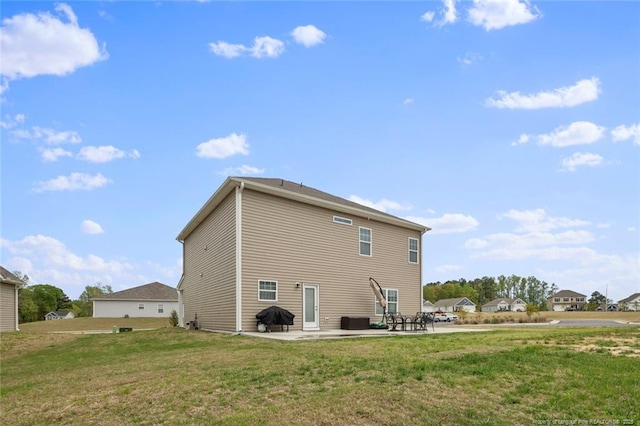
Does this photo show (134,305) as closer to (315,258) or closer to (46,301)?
(315,258)

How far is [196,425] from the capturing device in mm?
5250

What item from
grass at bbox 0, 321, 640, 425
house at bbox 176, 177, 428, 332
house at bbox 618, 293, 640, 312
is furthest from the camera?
house at bbox 618, 293, 640, 312

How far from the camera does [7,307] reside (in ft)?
89.9

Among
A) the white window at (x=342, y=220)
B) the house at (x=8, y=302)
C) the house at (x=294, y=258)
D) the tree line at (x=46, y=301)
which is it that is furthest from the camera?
the tree line at (x=46, y=301)

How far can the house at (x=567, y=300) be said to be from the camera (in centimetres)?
9969

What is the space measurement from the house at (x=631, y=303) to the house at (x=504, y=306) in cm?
1753

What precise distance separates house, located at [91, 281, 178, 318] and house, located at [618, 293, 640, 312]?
8282 cm

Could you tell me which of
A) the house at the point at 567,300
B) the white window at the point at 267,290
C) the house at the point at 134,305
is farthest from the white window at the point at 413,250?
the house at the point at 567,300

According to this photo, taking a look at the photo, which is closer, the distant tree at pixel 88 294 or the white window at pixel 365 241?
the white window at pixel 365 241

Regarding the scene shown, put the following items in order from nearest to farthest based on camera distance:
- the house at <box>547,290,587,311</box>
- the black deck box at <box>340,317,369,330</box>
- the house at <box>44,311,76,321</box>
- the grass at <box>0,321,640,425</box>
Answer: the grass at <box>0,321,640,425</box>, the black deck box at <box>340,317,369,330</box>, the house at <box>44,311,76,321</box>, the house at <box>547,290,587,311</box>

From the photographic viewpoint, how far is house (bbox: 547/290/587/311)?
99.7 meters

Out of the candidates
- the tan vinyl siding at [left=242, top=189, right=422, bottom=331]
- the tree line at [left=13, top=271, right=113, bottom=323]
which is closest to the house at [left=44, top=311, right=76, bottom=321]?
the tree line at [left=13, top=271, right=113, bottom=323]

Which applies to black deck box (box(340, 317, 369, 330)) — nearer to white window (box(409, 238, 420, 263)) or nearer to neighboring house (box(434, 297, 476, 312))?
white window (box(409, 238, 420, 263))

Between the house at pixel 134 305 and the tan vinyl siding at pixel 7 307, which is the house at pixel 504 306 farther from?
the tan vinyl siding at pixel 7 307
